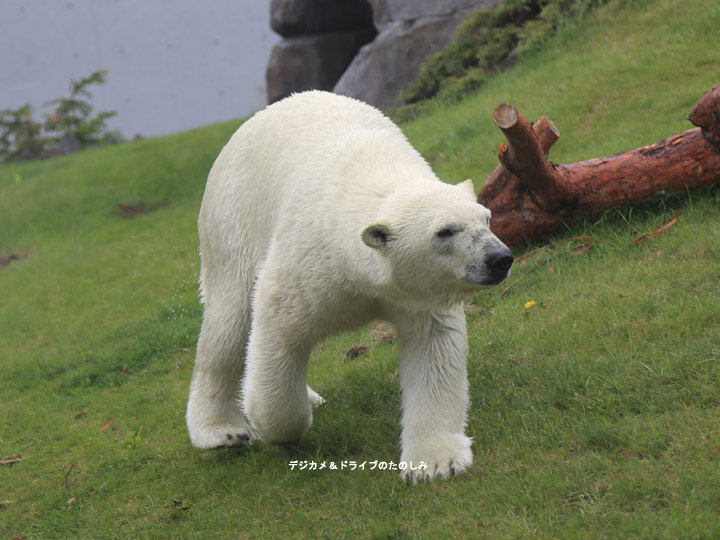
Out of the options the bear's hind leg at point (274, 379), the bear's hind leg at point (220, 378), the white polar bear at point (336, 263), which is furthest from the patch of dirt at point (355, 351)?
the bear's hind leg at point (274, 379)

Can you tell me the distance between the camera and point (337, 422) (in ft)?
14.5

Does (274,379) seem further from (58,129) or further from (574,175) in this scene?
(58,129)

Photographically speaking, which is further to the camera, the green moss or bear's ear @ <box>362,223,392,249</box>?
the green moss

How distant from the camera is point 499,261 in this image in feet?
9.98

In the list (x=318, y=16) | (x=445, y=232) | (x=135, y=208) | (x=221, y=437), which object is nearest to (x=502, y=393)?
(x=445, y=232)

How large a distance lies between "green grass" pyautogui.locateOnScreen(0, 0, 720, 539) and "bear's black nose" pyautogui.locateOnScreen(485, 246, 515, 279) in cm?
93

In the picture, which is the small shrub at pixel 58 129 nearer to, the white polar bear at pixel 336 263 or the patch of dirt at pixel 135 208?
the patch of dirt at pixel 135 208

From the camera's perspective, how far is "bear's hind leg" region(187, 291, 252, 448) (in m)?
4.50

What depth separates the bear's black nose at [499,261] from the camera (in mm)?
3029

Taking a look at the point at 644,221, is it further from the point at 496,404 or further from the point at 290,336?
the point at 290,336

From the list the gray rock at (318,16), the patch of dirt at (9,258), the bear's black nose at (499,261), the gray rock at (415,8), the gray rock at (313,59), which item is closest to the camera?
the bear's black nose at (499,261)

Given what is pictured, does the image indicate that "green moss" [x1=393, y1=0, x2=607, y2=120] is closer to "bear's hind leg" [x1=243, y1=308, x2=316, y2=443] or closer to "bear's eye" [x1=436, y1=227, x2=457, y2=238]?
"bear's hind leg" [x1=243, y1=308, x2=316, y2=443]

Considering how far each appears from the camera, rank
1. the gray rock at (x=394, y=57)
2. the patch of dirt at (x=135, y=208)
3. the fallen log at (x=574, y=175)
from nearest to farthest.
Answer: the fallen log at (x=574, y=175) → the patch of dirt at (x=135, y=208) → the gray rock at (x=394, y=57)

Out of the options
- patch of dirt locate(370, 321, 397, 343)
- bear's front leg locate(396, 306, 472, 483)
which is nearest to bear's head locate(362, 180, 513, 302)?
bear's front leg locate(396, 306, 472, 483)
